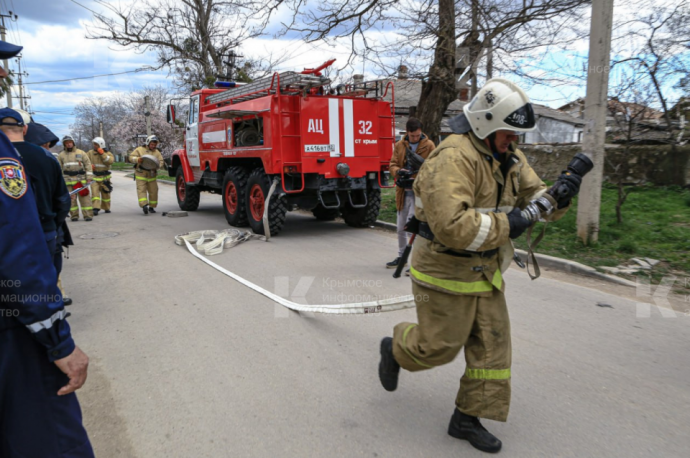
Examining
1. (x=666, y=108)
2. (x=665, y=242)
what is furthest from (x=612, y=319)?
(x=666, y=108)

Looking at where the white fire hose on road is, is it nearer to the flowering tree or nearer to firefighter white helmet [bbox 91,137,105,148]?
firefighter white helmet [bbox 91,137,105,148]

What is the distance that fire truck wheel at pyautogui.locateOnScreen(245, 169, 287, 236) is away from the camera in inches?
345

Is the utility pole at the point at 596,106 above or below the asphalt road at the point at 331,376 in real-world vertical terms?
above

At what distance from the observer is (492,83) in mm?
2576

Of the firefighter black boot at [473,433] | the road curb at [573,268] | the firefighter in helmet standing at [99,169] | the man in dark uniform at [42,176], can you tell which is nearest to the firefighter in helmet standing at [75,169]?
the firefighter in helmet standing at [99,169]

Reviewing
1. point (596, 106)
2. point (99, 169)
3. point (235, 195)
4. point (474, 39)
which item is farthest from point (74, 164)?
point (596, 106)

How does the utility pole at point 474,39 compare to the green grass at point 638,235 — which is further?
the utility pole at point 474,39

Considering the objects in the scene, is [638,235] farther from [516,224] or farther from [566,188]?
[516,224]

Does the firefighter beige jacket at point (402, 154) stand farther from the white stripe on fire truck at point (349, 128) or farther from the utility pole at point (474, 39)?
the utility pole at point (474, 39)

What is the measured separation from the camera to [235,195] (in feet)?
32.6

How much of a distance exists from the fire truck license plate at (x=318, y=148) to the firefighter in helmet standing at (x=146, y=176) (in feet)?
17.8

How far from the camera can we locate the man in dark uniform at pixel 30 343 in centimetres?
158

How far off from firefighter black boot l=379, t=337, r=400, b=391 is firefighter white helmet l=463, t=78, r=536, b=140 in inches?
53.4

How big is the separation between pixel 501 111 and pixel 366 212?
7369mm
